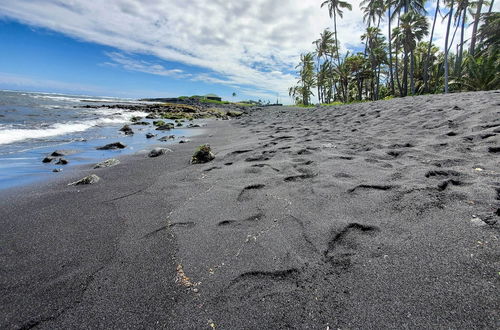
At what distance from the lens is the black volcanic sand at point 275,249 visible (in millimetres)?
1265

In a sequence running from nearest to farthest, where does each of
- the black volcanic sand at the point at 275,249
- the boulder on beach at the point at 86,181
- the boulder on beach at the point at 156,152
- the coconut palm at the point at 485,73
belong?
the black volcanic sand at the point at 275,249, the boulder on beach at the point at 86,181, the boulder on beach at the point at 156,152, the coconut palm at the point at 485,73

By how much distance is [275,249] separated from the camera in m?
1.76

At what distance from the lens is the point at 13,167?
186 inches

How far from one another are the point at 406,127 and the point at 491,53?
21.7 m

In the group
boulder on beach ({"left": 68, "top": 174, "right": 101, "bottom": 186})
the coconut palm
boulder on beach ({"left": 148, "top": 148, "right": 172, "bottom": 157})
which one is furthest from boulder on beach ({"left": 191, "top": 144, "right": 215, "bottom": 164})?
the coconut palm

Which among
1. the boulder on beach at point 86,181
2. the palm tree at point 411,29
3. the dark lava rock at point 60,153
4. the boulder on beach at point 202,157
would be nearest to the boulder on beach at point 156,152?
the boulder on beach at point 202,157

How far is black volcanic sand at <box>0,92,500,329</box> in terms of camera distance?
1265mm

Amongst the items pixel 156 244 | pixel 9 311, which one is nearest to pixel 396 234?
pixel 156 244

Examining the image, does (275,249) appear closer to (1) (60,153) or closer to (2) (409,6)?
(1) (60,153)

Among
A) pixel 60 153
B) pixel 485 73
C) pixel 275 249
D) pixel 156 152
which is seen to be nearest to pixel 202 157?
pixel 156 152

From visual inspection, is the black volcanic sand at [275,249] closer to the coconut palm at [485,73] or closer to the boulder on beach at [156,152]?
the boulder on beach at [156,152]

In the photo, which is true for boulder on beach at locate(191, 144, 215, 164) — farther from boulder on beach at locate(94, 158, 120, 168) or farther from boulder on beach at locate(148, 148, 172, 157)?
boulder on beach at locate(94, 158, 120, 168)

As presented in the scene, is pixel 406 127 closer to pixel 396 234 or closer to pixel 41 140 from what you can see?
pixel 396 234

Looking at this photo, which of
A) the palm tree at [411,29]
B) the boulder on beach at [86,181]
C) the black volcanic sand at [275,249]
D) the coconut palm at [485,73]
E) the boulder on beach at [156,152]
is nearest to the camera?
the black volcanic sand at [275,249]
